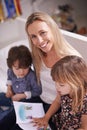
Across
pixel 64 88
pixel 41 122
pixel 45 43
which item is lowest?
pixel 41 122

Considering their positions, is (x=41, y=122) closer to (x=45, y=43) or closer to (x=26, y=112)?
(x=26, y=112)

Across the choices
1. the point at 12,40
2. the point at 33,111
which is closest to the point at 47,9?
the point at 12,40

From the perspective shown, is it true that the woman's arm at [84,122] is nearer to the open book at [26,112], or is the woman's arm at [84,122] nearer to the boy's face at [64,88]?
the boy's face at [64,88]

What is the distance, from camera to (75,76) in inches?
38.3

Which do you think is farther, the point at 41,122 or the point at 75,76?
the point at 41,122

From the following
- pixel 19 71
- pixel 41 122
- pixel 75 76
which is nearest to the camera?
pixel 75 76

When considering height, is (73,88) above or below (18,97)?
above

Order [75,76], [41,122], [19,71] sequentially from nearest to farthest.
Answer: [75,76] → [41,122] → [19,71]

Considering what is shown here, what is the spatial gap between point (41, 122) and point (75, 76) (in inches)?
13.2

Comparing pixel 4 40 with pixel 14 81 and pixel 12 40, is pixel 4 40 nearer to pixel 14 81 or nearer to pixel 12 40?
pixel 12 40

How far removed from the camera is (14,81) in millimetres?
1377

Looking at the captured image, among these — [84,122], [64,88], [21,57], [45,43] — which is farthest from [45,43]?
[84,122]

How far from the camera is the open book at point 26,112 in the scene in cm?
118

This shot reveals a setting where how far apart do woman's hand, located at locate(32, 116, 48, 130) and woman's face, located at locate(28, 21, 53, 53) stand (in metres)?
0.36
